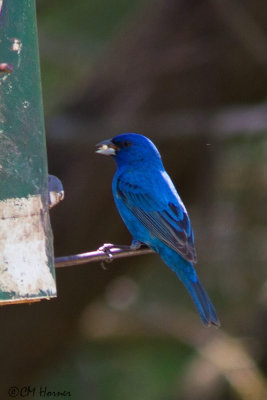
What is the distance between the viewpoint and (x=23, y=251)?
135 inches

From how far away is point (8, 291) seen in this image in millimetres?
3330

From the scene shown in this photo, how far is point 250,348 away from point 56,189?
342cm

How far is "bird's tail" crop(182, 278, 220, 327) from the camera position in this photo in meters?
4.11

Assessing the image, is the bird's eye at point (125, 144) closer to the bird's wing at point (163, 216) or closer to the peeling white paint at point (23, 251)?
the bird's wing at point (163, 216)

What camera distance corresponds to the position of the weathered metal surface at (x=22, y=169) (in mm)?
3381

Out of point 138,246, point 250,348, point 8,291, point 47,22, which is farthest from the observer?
point 47,22

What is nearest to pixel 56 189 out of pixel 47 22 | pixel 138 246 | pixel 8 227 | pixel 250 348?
pixel 8 227

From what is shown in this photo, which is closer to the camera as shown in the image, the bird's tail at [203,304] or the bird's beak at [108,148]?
the bird's tail at [203,304]

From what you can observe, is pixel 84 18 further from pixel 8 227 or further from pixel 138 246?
pixel 8 227

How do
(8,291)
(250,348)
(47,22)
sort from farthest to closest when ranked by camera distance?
(47,22) → (250,348) → (8,291)

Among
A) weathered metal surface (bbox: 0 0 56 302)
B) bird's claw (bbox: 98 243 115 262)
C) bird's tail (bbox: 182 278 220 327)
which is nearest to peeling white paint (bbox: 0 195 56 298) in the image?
weathered metal surface (bbox: 0 0 56 302)

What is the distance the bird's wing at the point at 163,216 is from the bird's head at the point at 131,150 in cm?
21

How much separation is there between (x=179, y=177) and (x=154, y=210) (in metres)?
1.79

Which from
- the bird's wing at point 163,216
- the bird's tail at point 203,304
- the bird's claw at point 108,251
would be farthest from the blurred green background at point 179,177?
the bird's claw at point 108,251
